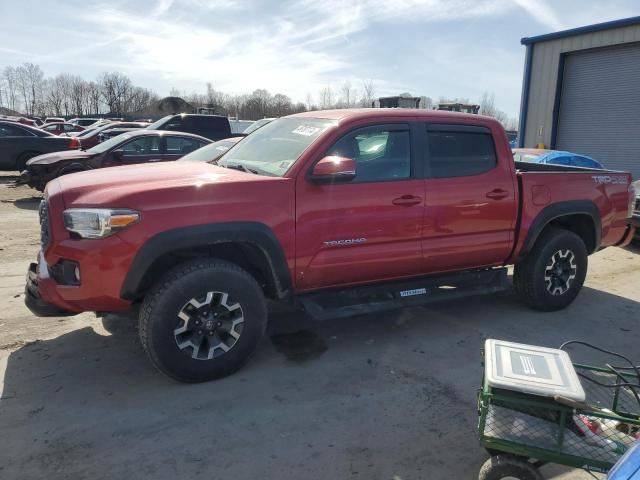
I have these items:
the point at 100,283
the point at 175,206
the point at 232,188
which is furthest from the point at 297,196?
the point at 100,283

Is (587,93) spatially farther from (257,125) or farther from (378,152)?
(378,152)

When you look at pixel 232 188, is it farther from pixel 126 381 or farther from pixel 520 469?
pixel 520 469

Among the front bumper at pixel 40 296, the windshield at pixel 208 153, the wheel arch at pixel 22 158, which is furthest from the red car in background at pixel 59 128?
the front bumper at pixel 40 296

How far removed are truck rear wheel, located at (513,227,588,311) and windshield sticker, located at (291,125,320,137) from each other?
8.43 feet

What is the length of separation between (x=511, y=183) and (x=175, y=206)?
306cm

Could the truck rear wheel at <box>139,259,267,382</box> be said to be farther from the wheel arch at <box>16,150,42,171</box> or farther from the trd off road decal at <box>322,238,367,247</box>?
the wheel arch at <box>16,150,42,171</box>

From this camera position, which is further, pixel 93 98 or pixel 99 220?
pixel 93 98

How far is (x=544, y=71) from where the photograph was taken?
15.3 m

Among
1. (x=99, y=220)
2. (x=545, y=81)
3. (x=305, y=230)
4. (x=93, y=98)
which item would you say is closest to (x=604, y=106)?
(x=545, y=81)

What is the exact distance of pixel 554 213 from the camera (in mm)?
4973

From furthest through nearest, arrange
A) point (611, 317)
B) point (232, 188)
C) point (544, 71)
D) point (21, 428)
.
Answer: point (544, 71), point (611, 317), point (232, 188), point (21, 428)

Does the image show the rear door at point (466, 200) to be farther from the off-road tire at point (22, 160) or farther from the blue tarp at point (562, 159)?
the off-road tire at point (22, 160)

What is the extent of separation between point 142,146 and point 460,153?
7844 millimetres

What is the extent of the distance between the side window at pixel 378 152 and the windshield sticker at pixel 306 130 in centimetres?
26
